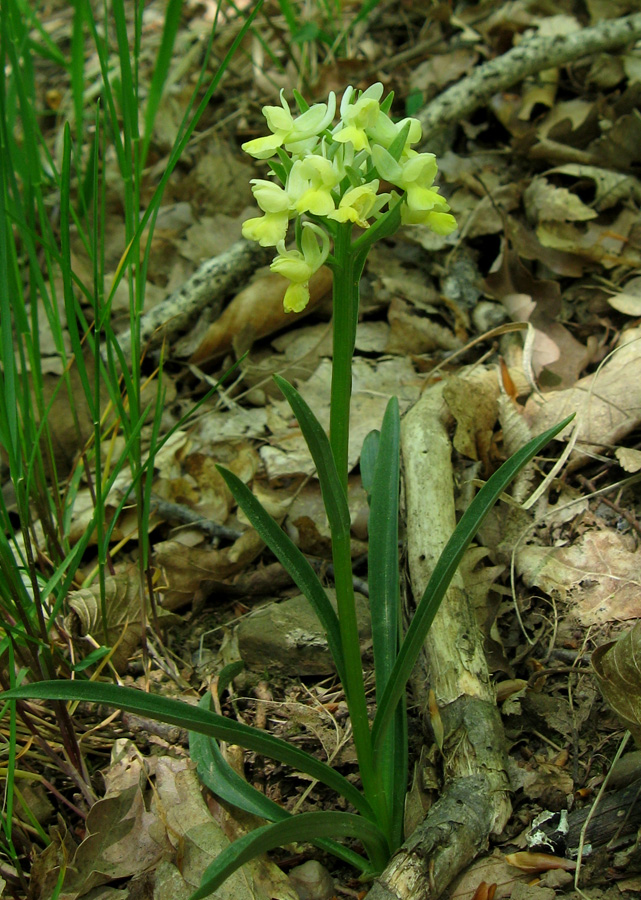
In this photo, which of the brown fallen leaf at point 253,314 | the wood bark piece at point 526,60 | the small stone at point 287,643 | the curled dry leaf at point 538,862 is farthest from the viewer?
the wood bark piece at point 526,60

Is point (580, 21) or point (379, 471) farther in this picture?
point (580, 21)

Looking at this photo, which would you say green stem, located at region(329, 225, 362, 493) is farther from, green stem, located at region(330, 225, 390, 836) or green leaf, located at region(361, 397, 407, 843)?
green leaf, located at region(361, 397, 407, 843)

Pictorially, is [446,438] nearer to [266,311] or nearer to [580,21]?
[266,311]

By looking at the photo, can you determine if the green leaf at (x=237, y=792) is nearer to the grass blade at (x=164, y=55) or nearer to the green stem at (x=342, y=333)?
the green stem at (x=342, y=333)

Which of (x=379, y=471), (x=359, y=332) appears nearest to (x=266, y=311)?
(x=359, y=332)

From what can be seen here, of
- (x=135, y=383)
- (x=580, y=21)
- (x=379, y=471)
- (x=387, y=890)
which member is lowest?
(x=387, y=890)

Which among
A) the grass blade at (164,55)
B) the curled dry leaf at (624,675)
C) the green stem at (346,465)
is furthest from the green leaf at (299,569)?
the grass blade at (164,55)
